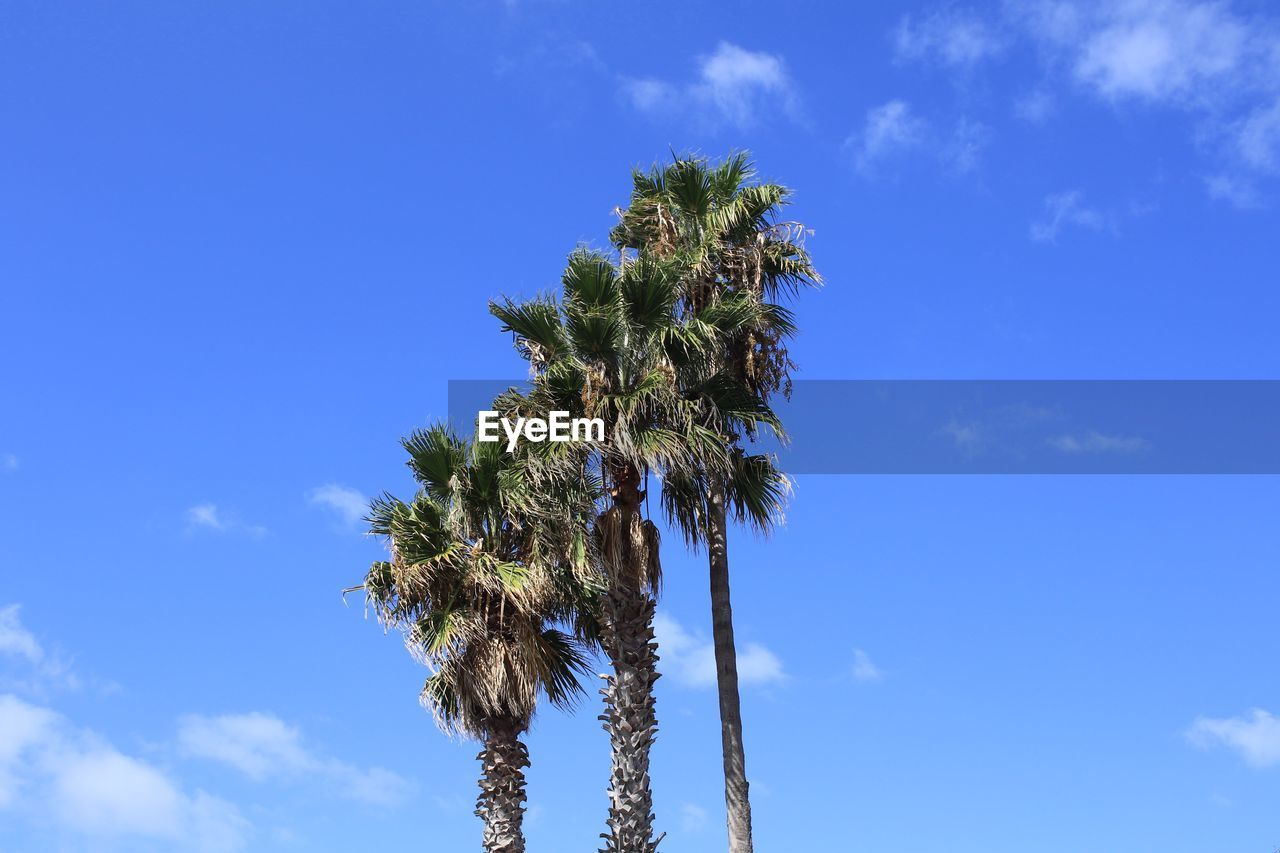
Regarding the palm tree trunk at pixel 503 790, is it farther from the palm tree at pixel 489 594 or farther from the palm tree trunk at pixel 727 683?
the palm tree trunk at pixel 727 683

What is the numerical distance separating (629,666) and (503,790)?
103 inches

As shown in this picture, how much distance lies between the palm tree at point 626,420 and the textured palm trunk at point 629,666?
1 centimetres

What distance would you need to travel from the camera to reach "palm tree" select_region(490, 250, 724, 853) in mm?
20266

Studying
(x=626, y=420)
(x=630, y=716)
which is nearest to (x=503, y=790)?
(x=630, y=716)

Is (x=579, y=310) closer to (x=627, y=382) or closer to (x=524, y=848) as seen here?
(x=627, y=382)

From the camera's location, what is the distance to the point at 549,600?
21.6m

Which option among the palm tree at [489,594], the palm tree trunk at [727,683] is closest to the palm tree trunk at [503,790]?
the palm tree at [489,594]

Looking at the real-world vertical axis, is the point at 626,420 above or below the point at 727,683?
above

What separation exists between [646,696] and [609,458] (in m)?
3.16

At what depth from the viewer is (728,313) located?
2169cm

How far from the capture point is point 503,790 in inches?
835

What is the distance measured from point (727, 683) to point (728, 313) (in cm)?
502

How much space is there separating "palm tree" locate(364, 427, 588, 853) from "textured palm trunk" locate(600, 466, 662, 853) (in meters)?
A: 0.55

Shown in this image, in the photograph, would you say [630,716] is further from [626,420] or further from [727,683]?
[626,420]
